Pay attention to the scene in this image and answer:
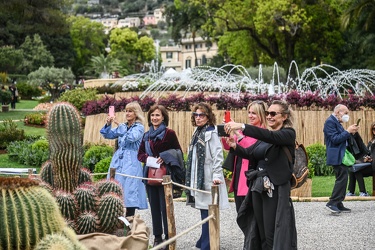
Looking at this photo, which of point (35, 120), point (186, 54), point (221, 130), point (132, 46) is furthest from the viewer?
point (186, 54)

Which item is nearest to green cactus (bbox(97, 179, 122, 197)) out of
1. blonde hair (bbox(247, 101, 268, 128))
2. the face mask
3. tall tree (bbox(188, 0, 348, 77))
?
blonde hair (bbox(247, 101, 268, 128))

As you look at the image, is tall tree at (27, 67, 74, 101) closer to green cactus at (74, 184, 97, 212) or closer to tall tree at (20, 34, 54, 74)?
tall tree at (20, 34, 54, 74)

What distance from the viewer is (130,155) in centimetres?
923

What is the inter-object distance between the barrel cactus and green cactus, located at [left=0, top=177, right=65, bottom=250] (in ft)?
6.17

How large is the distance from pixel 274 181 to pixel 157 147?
2.38 meters

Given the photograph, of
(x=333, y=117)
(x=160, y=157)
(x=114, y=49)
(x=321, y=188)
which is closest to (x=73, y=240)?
(x=160, y=157)

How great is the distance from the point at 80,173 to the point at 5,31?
63684mm

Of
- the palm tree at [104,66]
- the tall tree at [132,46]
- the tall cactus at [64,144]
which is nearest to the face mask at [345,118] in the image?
the tall cactus at [64,144]

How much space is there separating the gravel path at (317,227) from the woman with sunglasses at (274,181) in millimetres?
2063

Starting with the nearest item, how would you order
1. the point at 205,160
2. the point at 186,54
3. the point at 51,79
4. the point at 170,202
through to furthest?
Answer: the point at 170,202 → the point at 205,160 → the point at 51,79 → the point at 186,54

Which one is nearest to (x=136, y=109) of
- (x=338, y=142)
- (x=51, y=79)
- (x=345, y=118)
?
(x=345, y=118)

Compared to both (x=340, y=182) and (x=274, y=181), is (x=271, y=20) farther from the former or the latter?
(x=274, y=181)

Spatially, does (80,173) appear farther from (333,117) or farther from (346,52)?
(346,52)

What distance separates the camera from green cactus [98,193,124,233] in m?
6.52
